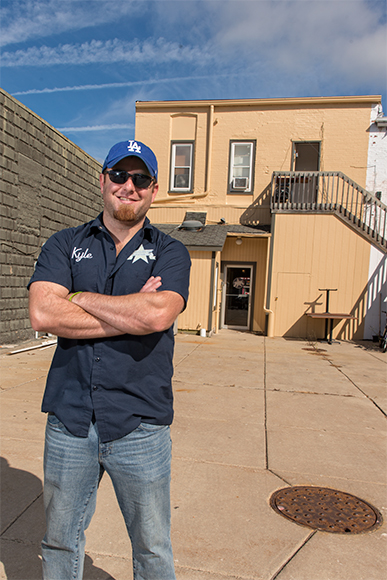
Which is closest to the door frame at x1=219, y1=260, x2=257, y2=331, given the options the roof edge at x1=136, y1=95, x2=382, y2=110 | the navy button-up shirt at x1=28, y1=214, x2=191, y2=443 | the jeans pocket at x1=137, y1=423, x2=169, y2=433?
the roof edge at x1=136, y1=95, x2=382, y2=110

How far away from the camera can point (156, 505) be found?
67.0 inches

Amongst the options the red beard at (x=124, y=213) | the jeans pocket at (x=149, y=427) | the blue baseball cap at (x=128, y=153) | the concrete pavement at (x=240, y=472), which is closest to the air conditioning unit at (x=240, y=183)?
the concrete pavement at (x=240, y=472)

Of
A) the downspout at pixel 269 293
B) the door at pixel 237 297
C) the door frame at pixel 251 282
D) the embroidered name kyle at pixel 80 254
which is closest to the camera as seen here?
the embroidered name kyle at pixel 80 254

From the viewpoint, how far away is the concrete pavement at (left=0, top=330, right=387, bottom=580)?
95.3 inches

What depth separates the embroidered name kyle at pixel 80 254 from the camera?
75.8 inches

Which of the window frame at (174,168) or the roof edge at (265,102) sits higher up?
the roof edge at (265,102)

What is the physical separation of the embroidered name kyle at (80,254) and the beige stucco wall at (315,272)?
37.1 feet

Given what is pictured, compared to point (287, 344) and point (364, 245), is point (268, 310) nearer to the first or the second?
point (287, 344)

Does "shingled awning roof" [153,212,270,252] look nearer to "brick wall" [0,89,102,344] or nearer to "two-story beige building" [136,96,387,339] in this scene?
"two-story beige building" [136,96,387,339]

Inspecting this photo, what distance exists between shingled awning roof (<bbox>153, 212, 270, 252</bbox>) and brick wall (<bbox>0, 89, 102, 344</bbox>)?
3.30 m

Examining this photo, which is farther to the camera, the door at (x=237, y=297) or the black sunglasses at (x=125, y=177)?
the door at (x=237, y=297)

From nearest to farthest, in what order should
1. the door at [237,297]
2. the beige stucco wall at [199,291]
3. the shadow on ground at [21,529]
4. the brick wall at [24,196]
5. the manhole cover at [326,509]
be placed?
the shadow on ground at [21,529], the manhole cover at [326,509], the brick wall at [24,196], the beige stucco wall at [199,291], the door at [237,297]

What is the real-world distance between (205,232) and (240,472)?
33.2 ft

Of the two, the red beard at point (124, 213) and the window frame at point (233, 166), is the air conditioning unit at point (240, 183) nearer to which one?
the window frame at point (233, 166)
